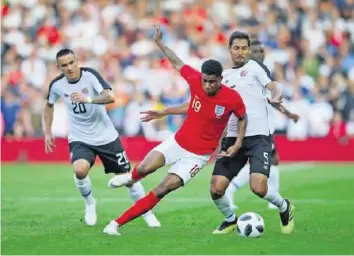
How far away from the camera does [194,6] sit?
1220 inches

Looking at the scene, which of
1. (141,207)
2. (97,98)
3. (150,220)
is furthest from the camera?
(150,220)

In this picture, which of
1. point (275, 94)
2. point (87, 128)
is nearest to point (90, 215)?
point (87, 128)

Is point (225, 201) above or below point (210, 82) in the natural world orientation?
below

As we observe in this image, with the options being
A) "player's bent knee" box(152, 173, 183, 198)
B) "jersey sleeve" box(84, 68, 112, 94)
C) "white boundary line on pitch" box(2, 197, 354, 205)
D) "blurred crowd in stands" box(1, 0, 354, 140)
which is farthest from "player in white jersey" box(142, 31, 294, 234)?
"blurred crowd in stands" box(1, 0, 354, 140)

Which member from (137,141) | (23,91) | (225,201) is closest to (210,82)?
(225,201)

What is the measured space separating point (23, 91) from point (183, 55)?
187 inches

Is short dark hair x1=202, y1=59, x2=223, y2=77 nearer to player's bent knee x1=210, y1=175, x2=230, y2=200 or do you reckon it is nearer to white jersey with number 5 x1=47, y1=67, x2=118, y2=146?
player's bent knee x1=210, y1=175, x2=230, y2=200

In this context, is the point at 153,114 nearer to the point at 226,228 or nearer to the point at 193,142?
the point at 193,142

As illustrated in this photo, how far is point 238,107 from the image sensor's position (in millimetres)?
12484

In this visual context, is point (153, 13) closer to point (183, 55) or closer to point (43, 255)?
point (183, 55)

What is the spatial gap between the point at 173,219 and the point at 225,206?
6.23 ft

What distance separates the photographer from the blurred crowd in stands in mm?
27547

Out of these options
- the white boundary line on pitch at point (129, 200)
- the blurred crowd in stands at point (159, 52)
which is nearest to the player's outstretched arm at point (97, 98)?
the white boundary line on pitch at point (129, 200)

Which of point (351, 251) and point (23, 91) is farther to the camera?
point (23, 91)
